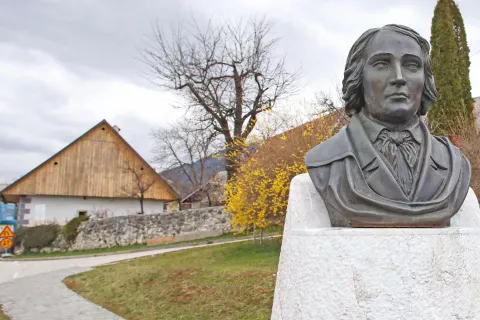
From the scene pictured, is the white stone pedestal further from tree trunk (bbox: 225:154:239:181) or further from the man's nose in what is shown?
tree trunk (bbox: 225:154:239:181)

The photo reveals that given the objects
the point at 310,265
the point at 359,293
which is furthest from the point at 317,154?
the point at 359,293

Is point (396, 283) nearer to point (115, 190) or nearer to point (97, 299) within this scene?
point (97, 299)

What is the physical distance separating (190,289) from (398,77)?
6225 millimetres

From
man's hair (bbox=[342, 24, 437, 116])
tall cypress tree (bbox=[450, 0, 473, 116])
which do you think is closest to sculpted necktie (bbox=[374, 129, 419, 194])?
man's hair (bbox=[342, 24, 437, 116])

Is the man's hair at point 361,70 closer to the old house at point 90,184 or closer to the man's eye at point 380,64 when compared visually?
the man's eye at point 380,64

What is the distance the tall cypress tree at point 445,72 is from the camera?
14023mm

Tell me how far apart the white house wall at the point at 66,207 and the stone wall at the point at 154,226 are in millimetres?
3605

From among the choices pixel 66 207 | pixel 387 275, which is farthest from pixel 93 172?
pixel 387 275

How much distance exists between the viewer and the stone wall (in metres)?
21.5

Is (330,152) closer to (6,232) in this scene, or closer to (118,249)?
(6,232)

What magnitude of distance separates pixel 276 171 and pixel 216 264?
8.98 ft

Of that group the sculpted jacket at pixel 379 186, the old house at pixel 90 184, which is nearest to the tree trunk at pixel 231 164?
the old house at pixel 90 184

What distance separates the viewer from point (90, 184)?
2655cm

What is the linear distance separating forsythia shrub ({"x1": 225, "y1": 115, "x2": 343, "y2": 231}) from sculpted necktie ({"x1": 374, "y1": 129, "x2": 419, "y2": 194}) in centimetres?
666
